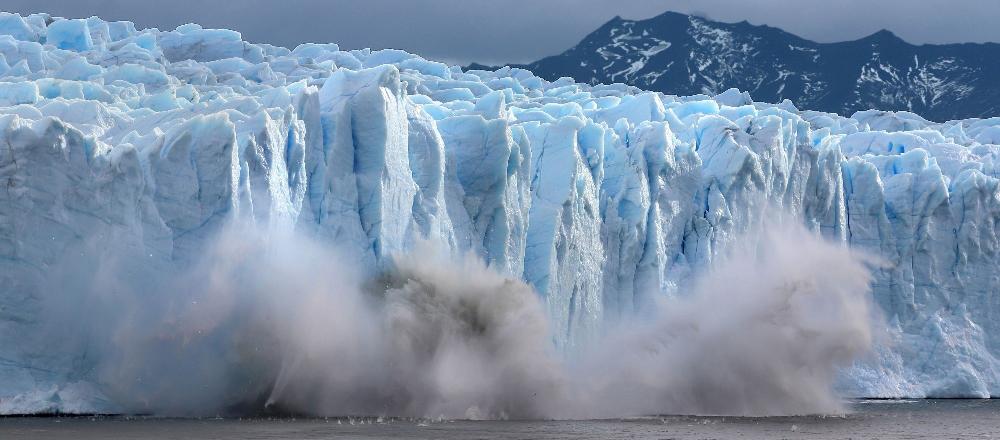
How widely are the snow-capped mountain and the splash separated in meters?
64.0

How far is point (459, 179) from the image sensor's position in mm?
31062

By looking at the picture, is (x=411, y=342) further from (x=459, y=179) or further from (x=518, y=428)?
(x=459, y=179)

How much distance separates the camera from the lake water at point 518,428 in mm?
21594

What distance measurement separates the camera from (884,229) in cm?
4078

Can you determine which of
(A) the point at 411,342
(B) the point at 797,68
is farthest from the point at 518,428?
(B) the point at 797,68

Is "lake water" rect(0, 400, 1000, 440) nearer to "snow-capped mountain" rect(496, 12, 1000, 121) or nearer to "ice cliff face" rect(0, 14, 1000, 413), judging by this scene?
"ice cliff face" rect(0, 14, 1000, 413)

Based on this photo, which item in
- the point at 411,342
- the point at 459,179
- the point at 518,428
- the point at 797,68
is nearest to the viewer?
the point at 518,428

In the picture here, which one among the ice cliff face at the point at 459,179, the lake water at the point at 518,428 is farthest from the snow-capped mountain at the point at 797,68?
the lake water at the point at 518,428

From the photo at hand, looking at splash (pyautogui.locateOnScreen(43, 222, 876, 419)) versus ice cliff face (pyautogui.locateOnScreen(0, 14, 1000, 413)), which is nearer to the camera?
splash (pyautogui.locateOnScreen(43, 222, 876, 419))

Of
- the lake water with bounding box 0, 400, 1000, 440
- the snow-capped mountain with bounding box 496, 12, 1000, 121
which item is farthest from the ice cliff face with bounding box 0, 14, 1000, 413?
the snow-capped mountain with bounding box 496, 12, 1000, 121

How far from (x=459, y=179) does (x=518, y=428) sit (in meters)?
7.84

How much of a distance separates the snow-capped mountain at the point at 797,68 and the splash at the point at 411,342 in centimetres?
6402

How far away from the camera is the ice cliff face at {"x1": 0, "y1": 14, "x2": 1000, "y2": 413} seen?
24938 millimetres

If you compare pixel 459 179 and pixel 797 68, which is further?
pixel 797 68
